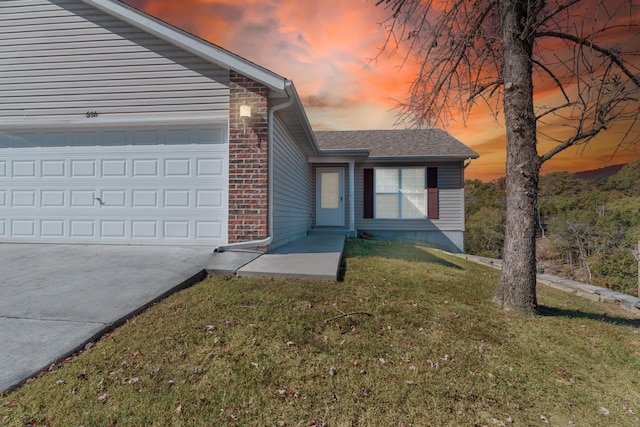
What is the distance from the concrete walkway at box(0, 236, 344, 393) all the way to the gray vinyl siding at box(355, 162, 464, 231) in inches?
237

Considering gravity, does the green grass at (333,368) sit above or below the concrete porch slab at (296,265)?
below

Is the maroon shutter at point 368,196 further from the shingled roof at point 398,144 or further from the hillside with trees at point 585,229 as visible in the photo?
the hillside with trees at point 585,229

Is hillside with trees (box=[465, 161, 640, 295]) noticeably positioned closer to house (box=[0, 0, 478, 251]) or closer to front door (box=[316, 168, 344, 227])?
front door (box=[316, 168, 344, 227])

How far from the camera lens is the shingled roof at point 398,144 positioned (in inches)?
424

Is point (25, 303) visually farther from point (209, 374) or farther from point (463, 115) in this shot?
point (463, 115)

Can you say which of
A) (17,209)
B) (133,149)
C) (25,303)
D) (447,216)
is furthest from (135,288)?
(447,216)

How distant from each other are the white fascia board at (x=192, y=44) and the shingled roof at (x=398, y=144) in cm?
665

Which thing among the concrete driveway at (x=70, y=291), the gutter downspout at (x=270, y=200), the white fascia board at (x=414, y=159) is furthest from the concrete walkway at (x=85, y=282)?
A: the white fascia board at (x=414, y=159)

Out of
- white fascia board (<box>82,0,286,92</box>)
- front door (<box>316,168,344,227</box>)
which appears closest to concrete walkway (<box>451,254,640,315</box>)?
front door (<box>316,168,344,227</box>)

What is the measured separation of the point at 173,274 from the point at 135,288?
48 centimetres

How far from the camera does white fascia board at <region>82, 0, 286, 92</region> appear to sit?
490cm

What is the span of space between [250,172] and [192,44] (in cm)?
237

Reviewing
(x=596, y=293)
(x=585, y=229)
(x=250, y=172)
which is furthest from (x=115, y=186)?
(x=585, y=229)

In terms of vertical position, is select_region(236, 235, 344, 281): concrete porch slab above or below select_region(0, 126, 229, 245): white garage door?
below
